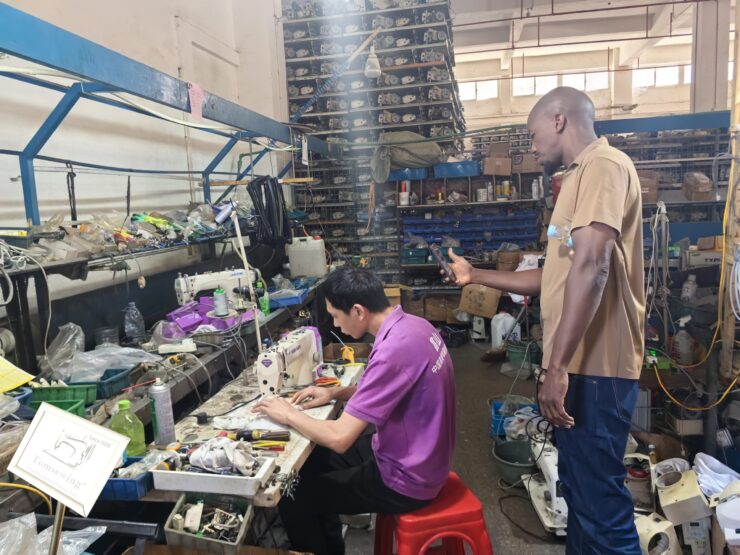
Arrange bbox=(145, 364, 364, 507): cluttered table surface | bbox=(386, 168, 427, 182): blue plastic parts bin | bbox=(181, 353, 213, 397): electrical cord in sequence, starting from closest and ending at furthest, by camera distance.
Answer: bbox=(145, 364, 364, 507): cluttered table surface, bbox=(181, 353, 213, 397): electrical cord, bbox=(386, 168, 427, 182): blue plastic parts bin

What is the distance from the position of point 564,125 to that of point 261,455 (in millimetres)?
1399

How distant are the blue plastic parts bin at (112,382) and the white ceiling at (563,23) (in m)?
6.87

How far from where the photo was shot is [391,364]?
154 cm

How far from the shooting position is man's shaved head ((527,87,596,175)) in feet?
5.39

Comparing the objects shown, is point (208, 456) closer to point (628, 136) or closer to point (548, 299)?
point (548, 299)

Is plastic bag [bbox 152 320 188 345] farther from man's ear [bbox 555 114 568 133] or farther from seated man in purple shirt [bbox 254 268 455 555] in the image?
man's ear [bbox 555 114 568 133]

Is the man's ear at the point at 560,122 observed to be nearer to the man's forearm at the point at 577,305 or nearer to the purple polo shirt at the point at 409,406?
the man's forearm at the point at 577,305

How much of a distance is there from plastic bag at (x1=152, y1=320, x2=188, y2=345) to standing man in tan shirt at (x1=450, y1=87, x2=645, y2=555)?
182 cm

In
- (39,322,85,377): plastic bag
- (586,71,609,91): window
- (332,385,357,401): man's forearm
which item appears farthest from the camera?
(586,71,609,91): window

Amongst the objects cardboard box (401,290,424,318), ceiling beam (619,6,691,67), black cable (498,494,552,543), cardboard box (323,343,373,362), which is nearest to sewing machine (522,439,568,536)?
black cable (498,494,552,543)

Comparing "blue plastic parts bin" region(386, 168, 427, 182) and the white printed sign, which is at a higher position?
"blue plastic parts bin" region(386, 168, 427, 182)

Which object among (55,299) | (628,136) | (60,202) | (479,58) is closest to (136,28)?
(60,202)

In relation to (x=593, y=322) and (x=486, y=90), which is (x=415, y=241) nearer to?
(x=593, y=322)

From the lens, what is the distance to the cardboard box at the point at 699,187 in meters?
5.15
